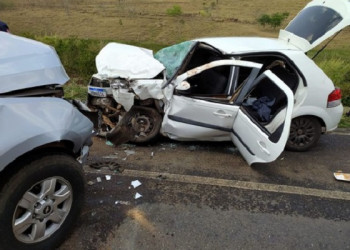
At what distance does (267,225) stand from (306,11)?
3.74 meters

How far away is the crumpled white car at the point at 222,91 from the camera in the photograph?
437 cm

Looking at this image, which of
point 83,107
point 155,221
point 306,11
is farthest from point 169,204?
point 306,11

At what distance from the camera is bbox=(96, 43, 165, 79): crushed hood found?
15.0ft

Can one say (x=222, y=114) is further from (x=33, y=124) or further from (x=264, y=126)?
(x=33, y=124)

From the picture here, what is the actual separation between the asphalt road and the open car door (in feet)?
1.15

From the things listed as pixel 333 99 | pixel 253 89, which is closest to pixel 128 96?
pixel 253 89

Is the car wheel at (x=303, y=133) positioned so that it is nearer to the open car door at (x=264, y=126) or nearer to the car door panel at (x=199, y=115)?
the open car door at (x=264, y=126)

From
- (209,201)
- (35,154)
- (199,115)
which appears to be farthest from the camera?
(199,115)

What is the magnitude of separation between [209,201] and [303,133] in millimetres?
2229

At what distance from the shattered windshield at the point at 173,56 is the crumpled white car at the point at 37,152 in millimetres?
2085

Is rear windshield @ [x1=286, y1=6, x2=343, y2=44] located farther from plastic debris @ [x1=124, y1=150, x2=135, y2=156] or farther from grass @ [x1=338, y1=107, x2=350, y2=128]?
plastic debris @ [x1=124, y1=150, x2=135, y2=156]

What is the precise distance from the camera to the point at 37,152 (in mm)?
2398

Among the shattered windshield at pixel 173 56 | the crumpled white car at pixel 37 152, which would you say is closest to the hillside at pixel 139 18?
the shattered windshield at pixel 173 56

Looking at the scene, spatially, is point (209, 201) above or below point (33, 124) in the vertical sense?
below
